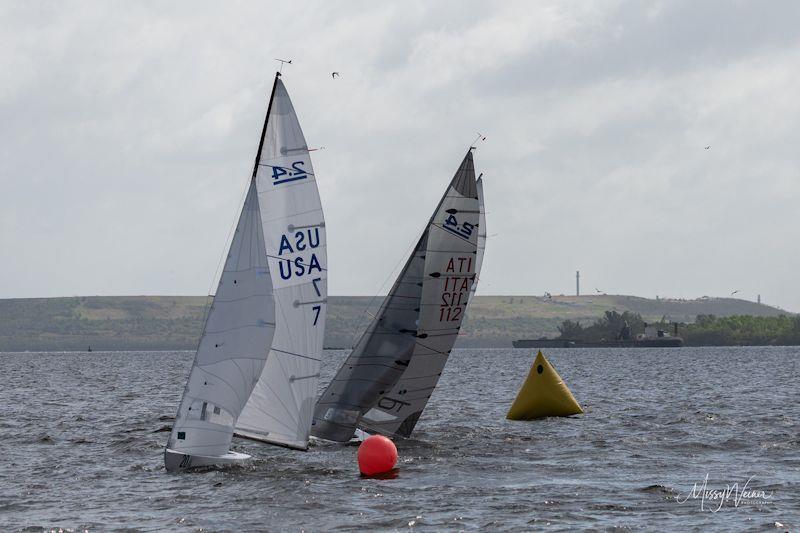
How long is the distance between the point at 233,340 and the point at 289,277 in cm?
189

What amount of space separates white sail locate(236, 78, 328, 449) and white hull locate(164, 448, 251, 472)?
0.66 metres

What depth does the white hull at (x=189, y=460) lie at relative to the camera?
2597 cm

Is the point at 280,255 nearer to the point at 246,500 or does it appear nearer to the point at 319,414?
the point at 246,500

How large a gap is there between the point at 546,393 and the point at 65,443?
1680 cm

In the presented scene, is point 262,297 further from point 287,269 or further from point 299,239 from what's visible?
point 299,239

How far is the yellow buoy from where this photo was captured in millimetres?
41062

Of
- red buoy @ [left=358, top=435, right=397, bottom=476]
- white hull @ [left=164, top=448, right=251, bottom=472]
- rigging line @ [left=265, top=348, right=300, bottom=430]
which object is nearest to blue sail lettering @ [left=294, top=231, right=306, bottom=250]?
rigging line @ [left=265, top=348, right=300, bottom=430]

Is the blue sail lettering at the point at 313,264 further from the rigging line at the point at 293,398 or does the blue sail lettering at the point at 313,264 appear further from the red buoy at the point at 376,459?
the red buoy at the point at 376,459

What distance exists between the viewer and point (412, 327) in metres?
32.4

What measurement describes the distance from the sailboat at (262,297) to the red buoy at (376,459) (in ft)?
8.54

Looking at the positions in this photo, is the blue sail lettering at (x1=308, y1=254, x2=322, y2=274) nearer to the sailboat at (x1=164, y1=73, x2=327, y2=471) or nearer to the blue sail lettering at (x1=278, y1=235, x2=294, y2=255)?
the sailboat at (x1=164, y1=73, x2=327, y2=471)

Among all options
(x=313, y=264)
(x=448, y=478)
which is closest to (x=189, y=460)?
(x=313, y=264)

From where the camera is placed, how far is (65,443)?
34562 millimetres

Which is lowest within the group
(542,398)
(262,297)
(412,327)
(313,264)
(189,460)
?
(189,460)
